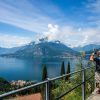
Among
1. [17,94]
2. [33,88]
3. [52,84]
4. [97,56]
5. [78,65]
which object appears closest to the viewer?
[17,94]

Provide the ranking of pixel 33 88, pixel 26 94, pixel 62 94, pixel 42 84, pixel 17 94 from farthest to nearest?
pixel 62 94 → pixel 42 84 → pixel 33 88 → pixel 26 94 → pixel 17 94

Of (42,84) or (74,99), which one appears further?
(74,99)

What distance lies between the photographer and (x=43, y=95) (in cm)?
547

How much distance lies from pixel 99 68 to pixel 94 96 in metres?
0.99

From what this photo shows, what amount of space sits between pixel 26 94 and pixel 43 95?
1109 mm

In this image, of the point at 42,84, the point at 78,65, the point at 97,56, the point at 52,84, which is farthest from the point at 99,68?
the point at 78,65

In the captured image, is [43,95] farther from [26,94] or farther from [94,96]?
[94,96]

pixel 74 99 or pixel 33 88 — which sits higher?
pixel 33 88

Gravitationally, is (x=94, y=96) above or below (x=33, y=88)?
below

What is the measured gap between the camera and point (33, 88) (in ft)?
15.5

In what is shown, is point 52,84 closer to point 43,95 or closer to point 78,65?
point 43,95

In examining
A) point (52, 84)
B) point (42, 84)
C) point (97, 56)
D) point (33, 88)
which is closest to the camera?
point (33, 88)

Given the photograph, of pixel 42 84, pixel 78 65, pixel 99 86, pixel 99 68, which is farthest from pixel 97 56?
pixel 78 65

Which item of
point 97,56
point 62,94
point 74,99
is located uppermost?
point 97,56
